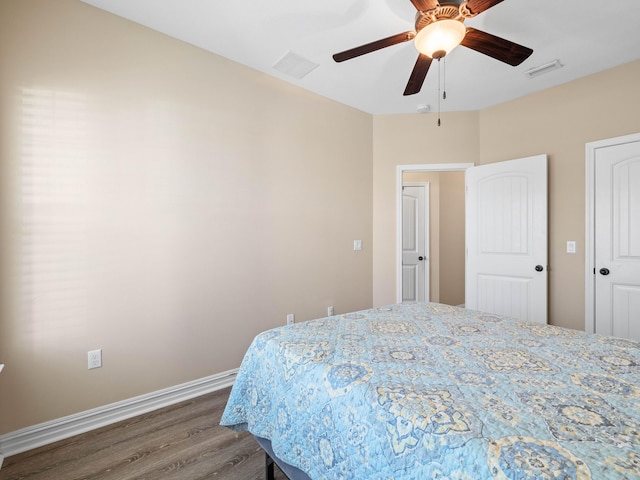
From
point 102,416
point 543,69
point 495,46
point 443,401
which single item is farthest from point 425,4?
point 102,416

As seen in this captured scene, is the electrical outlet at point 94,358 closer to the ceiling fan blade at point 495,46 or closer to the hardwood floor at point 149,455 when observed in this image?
the hardwood floor at point 149,455

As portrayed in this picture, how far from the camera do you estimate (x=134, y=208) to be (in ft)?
7.15

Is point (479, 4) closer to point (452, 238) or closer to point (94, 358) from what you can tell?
point (94, 358)

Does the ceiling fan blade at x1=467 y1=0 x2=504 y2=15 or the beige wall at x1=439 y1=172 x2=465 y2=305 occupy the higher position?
the ceiling fan blade at x1=467 y1=0 x2=504 y2=15

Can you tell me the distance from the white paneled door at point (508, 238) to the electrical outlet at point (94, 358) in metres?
3.45

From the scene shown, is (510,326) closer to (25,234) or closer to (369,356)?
(369,356)

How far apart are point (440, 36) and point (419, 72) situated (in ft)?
1.29

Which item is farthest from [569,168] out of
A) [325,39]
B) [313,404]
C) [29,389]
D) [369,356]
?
[29,389]

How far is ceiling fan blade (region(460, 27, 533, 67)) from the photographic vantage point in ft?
5.34

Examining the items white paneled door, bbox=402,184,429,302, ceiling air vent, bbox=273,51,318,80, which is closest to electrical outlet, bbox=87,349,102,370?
ceiling air vent, bbox=273,51,318,80

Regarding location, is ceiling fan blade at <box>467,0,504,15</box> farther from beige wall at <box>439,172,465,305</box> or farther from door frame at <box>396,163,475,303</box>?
beige wall at <box>439,172,465,305</box>

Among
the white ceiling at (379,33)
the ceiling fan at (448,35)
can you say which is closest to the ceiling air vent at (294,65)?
the white ceiling at (379,33)

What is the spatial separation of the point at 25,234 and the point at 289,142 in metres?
2.06

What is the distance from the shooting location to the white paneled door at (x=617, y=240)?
Result: 2.56 m
